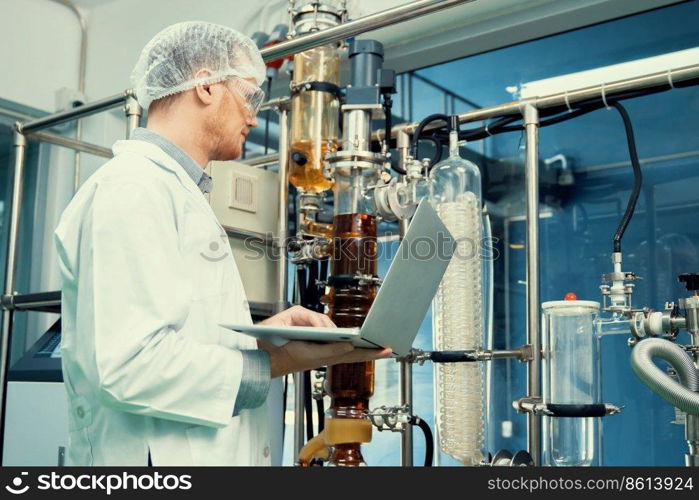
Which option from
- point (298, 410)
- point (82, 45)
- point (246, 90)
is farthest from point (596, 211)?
point (82, 45)

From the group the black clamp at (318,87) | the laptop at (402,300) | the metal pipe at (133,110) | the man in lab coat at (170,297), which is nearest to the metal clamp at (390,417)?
the man in lab coat at (170,297)

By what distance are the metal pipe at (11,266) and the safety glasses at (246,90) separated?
122 cm

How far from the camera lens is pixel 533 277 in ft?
5.36

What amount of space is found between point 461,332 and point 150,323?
0.71 m

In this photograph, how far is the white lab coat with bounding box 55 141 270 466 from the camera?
1.06m

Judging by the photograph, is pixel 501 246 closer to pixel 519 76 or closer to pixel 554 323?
pixel 519 76

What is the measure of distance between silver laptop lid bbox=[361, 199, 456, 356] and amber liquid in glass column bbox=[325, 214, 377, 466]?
46cm

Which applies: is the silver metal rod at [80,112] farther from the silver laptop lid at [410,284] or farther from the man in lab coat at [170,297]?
the silver laptop lid at [410,284]

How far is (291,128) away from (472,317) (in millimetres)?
780

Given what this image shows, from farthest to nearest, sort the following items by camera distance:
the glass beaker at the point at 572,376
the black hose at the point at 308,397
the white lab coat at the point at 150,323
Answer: the black hose at the point at 308,397, the glass beaker at the point at 572,376, the white lab coat at the point at 150,323

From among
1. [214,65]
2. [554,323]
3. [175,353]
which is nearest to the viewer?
[175,353]

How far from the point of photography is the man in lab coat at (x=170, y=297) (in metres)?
1.07

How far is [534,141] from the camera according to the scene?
1698mm

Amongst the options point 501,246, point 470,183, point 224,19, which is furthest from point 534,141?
point 224,19
